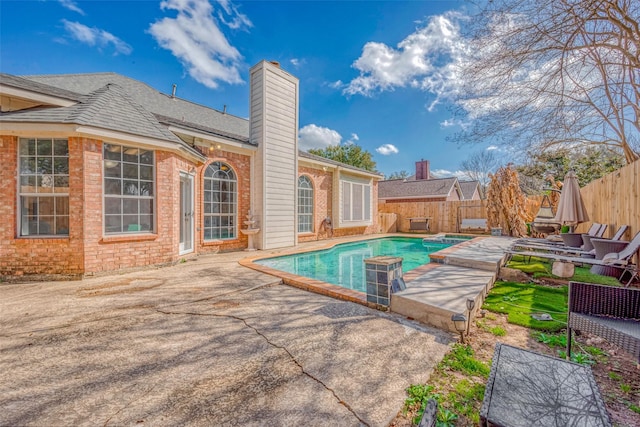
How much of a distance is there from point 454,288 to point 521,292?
1.53m

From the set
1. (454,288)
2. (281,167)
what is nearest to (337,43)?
(281,167)

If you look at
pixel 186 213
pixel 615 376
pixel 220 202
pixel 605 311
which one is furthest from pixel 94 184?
pixel 615 376

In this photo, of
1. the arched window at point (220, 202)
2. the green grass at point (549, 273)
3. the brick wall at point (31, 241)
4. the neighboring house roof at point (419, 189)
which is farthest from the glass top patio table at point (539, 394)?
the neighboring house roof at point (419, 189)

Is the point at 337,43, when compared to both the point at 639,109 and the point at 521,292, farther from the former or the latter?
the point at 521,292

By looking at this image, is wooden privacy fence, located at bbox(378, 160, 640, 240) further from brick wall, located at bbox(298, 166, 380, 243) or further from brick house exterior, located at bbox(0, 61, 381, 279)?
brick house exterior, located at bbox(0, 61, 381, 279)

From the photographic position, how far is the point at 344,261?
828 centimetres

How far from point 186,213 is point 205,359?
5.92 m

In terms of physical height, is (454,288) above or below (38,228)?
below

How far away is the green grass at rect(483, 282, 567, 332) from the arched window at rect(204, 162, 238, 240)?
742 cm

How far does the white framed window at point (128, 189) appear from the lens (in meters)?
5.75

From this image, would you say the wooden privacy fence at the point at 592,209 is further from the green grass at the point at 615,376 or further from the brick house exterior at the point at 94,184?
the brick house exterior at the point at 94,184

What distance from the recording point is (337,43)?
1196 cm

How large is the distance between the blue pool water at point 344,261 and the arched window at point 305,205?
183 cm

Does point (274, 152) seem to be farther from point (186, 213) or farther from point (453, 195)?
point (453, 195)
